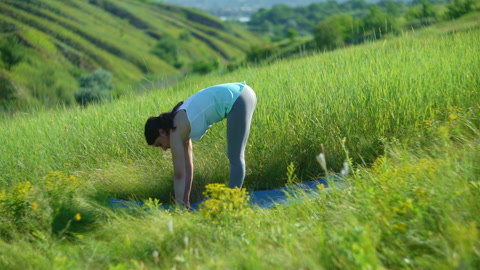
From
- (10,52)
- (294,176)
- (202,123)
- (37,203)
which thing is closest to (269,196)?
(294,176)

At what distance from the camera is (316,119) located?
5.56 meters

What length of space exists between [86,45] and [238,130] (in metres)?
66.2

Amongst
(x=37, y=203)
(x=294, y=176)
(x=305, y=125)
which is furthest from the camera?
(x=305, y=125)

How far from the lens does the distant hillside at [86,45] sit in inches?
1898

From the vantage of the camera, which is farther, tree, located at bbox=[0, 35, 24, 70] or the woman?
tree, located at bbox=[0, 35, 24, 70]

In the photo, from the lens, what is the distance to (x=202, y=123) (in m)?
4.41

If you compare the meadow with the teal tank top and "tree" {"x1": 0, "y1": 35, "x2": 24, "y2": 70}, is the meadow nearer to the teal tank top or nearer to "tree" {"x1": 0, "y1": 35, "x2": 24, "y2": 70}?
the teal tank top

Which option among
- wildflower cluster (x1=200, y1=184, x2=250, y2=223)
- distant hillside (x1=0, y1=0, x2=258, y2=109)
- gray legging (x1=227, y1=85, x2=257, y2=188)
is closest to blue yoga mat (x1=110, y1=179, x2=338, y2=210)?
gray legging (x1=227, y1=85, x2=257, y2=188)

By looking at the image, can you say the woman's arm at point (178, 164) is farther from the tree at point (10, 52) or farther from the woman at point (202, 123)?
the tree at point (10, 52)

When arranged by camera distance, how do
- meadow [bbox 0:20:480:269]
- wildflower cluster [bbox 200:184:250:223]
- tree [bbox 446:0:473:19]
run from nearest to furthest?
meadow [bbox 0:20:480:269] → wildflower cluster [bbox 200:184:250:223] → tree [bbox 446:0:473:19]

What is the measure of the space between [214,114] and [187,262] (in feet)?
5.84

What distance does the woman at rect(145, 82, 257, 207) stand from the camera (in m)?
4.32

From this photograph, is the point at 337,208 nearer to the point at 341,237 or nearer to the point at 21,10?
the point at 341,237

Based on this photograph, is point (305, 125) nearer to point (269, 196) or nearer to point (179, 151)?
point (269, 196)
